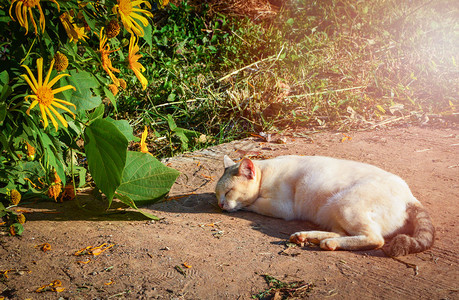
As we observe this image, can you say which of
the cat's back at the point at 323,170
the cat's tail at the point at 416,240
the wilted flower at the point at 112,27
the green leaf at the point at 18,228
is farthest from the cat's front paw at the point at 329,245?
the green leaf at the point at 18,228

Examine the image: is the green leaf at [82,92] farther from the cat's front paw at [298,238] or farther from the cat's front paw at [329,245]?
the cat's front paw at [329,245]

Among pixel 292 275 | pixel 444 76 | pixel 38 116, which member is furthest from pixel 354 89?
pixel 38 116

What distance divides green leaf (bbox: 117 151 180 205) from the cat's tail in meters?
1.52

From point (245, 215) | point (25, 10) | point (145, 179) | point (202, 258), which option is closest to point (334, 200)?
point (245, 215)

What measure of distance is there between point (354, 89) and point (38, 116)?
14.4 feet

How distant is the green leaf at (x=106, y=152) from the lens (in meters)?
2.55

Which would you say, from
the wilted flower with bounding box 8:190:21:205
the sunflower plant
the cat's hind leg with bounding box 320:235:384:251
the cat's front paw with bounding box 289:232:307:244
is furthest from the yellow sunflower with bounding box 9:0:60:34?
the cat's hind leg with bounding box 320:235:384:251

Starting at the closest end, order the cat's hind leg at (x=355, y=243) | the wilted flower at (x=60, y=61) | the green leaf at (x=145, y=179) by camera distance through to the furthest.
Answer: the wilted flower at (x=60, y=61), the cat's hind leg at (x=355, y=243), the green leaf at (x=145, y=179)

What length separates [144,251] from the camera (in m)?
2.54

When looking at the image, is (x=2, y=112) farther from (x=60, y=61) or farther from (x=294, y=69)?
(x=294, y=69)

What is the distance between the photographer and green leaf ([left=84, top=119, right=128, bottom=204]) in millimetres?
2549

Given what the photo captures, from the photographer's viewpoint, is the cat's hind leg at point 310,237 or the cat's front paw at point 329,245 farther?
the cat's hind leg at point 310,237

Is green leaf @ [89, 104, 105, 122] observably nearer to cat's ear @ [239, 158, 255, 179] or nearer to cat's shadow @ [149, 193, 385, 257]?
cat's shadow @ [149, 193, 385, 257]

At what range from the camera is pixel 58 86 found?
95.0 inches
